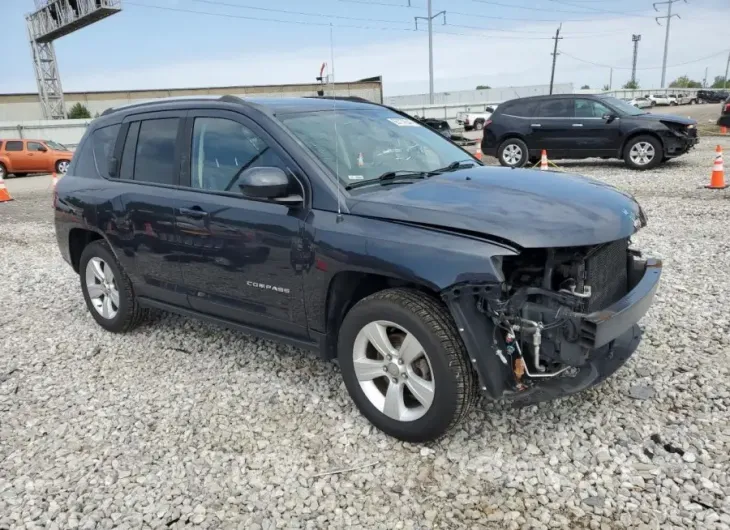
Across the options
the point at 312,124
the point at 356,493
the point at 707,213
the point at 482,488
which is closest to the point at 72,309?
the point at 312,124

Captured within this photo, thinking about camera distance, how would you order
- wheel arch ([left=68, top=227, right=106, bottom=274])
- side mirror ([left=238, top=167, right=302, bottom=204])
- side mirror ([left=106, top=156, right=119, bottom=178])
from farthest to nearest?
wheel arch ([left=68, top=227, right=106, bottom=274]), side mirror ([left=106, top=156, right=119, bottom=178]), side mirror ([left=238, top=167, right=302, bottom=204])

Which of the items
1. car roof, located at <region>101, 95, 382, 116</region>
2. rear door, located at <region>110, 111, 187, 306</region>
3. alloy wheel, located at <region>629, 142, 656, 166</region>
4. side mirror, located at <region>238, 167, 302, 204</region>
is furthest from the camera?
alloy wheel, located at <region>629, 142, 656, 166</region>

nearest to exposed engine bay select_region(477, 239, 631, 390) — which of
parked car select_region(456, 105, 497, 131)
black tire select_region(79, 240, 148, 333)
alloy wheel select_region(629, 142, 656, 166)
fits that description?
black tire select_region(79, 240, 148, 333)

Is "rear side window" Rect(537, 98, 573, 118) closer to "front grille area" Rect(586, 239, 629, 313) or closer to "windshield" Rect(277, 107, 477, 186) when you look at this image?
"windshield" Rect(277, 107, 477, 186)

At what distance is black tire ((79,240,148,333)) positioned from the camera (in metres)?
4.58

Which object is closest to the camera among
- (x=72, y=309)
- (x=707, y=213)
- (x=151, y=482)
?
(x=151, y=482)

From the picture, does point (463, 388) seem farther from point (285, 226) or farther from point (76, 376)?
Answer: point (76, 376)

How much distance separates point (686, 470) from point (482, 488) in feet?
3.17

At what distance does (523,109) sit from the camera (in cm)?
1399

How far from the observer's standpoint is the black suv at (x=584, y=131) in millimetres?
12641

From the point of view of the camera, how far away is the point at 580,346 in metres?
2.71

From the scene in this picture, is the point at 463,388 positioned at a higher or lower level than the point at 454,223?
lower

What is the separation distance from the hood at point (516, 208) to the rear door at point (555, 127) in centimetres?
1075

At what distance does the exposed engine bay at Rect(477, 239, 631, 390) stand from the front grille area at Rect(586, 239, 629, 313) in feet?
0.04
